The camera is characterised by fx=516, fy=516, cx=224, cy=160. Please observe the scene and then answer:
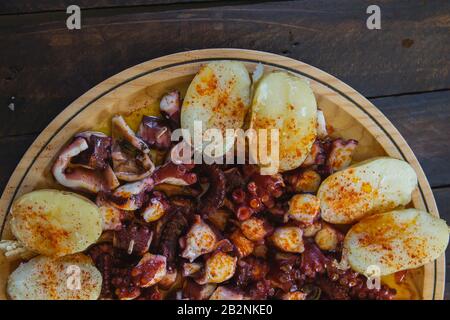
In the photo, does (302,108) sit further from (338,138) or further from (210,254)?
(210,254)

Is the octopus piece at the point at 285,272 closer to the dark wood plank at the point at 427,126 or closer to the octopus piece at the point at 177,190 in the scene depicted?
the octopus piece at the point at 177,190

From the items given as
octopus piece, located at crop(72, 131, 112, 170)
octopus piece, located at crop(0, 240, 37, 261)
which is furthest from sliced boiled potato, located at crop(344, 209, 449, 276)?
octopus piece, located at crop(0, 240, 37, 261)

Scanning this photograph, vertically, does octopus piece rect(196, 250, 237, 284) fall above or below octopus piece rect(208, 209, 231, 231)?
below

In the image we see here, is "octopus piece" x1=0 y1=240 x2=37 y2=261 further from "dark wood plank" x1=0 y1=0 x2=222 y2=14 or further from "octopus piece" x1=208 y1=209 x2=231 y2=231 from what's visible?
"dark wood plank" x1=0 y1=0 x2=222 y2=14

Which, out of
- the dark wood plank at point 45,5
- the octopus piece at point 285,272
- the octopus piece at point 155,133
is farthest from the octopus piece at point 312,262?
the dark wood plank at point 45,5

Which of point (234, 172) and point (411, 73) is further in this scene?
point (411, 73)

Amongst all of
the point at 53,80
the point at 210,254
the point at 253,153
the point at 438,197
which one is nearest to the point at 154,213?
the point at 210,254
